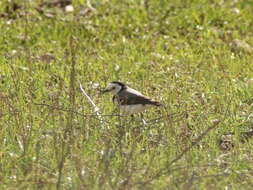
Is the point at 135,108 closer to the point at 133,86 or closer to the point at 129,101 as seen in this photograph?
the point at 129,101

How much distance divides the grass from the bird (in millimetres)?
134

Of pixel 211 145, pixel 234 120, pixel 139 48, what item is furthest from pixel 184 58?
pixel 211 145

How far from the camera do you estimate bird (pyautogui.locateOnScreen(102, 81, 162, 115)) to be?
8453 millimetres

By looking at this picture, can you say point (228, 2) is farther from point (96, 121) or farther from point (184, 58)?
point (96, 121)

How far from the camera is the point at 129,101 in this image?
859cm

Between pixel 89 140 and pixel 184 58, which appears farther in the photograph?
pixel 184 58

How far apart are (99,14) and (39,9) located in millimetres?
784

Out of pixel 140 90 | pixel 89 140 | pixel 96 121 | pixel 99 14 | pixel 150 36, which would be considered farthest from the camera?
pixel 99 14

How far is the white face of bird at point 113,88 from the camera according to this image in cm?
888

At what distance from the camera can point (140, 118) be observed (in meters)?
8.70

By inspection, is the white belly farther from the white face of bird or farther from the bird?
the white face of bird

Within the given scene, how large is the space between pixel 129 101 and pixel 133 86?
133 cm

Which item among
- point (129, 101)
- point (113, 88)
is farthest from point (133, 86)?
point (129, 101)

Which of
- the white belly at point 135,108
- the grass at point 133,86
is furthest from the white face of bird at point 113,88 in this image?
the white belly at point 135,108
